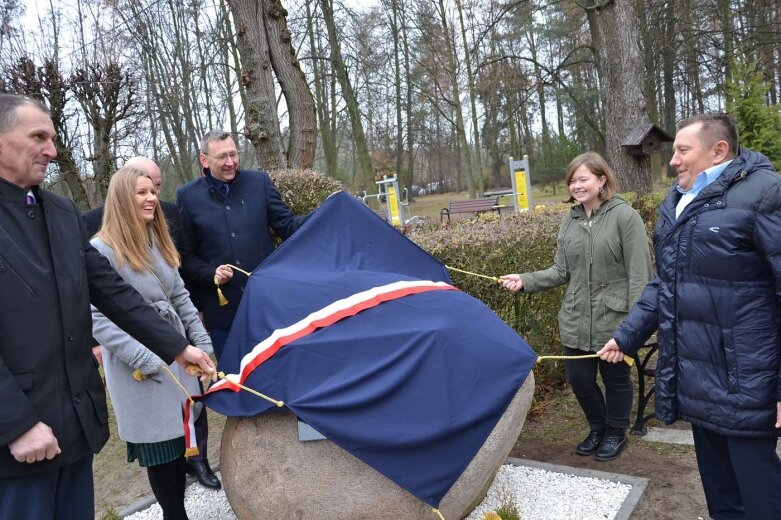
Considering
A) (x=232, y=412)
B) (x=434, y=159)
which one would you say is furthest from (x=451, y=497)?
(x=434, y=159)

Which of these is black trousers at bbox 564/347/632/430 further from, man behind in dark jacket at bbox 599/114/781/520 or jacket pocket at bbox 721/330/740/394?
jacket pocket at bbox 721/330/740/394

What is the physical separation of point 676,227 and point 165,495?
2.91m

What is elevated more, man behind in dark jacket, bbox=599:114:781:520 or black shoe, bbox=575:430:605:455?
man behind in dark jacket, bbox=599:114:781:520

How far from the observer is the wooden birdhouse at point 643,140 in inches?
374

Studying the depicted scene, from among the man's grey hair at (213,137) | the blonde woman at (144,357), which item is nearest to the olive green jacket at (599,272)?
the man's grey hair at (213,137)

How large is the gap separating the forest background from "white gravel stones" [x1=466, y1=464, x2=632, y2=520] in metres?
4.19

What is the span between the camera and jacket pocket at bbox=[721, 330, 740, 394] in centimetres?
259

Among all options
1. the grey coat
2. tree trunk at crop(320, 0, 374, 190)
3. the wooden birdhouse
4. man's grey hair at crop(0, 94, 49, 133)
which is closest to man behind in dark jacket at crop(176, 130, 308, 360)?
the grey coat

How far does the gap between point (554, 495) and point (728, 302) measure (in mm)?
1693

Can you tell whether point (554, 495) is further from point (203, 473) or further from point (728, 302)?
point (203, 473)

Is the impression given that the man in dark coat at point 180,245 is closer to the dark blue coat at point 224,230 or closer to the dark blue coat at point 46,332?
the dark blue coat at point 224,230

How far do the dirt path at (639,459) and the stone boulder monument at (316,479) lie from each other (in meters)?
1.21

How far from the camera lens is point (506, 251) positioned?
4.83 m

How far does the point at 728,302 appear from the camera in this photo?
8.50ft
